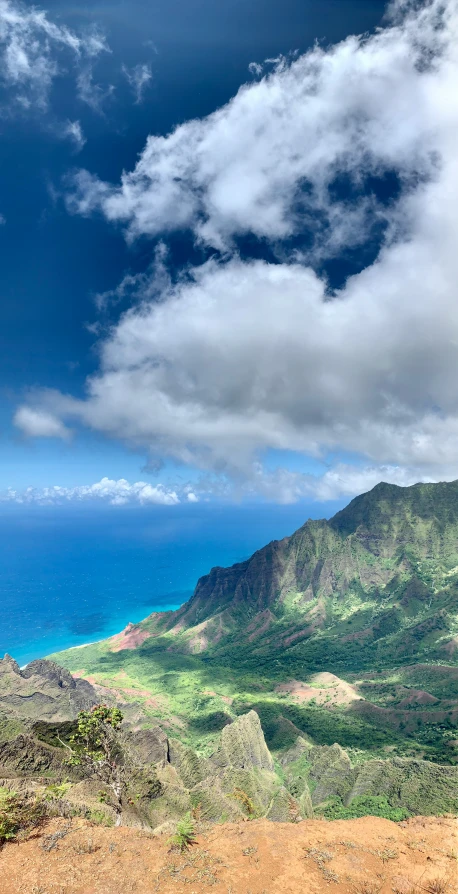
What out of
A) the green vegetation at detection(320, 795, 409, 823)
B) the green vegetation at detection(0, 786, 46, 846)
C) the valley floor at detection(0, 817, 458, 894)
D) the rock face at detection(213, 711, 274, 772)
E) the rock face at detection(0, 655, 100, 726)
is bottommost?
the green vegetation at detection(320, 795, 409, 823)

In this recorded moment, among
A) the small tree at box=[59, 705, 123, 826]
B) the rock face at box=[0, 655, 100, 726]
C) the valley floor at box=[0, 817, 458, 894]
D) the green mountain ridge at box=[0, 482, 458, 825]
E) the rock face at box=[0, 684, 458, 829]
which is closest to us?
the valley floor at box=[0, 817, 458, 894]

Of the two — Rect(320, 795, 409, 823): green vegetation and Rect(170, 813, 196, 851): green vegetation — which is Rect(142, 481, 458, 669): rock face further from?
Rect(170, 813, 196, 851): green vegetation

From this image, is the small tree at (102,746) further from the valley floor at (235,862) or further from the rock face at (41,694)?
the rock face at (41,694)

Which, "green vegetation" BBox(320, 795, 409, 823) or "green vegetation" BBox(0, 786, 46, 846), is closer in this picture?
"green vegetation" BBox(0, 786, 46, 846)

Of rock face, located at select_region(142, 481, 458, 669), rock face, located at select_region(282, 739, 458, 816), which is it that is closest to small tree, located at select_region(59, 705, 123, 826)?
rock face, located at select_region(282, 739, 458, 816)

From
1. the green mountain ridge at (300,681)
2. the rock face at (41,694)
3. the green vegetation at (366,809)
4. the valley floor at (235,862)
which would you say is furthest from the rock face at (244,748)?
the valley floor at (235,862)

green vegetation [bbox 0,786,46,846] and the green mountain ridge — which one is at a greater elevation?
green vegetation [bbox 0,786,46,846]

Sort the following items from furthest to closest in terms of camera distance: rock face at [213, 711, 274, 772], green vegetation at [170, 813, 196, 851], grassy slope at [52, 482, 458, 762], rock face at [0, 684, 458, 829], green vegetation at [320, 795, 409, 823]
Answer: grassy slope at [52, 482, 458, 762], rock face at [213, 711, 274, 772], green vegetation at [320, 795, 409, 823], rock face at [0, 684, 458, 829], green vegetation at [170, 813, 196, 851]
